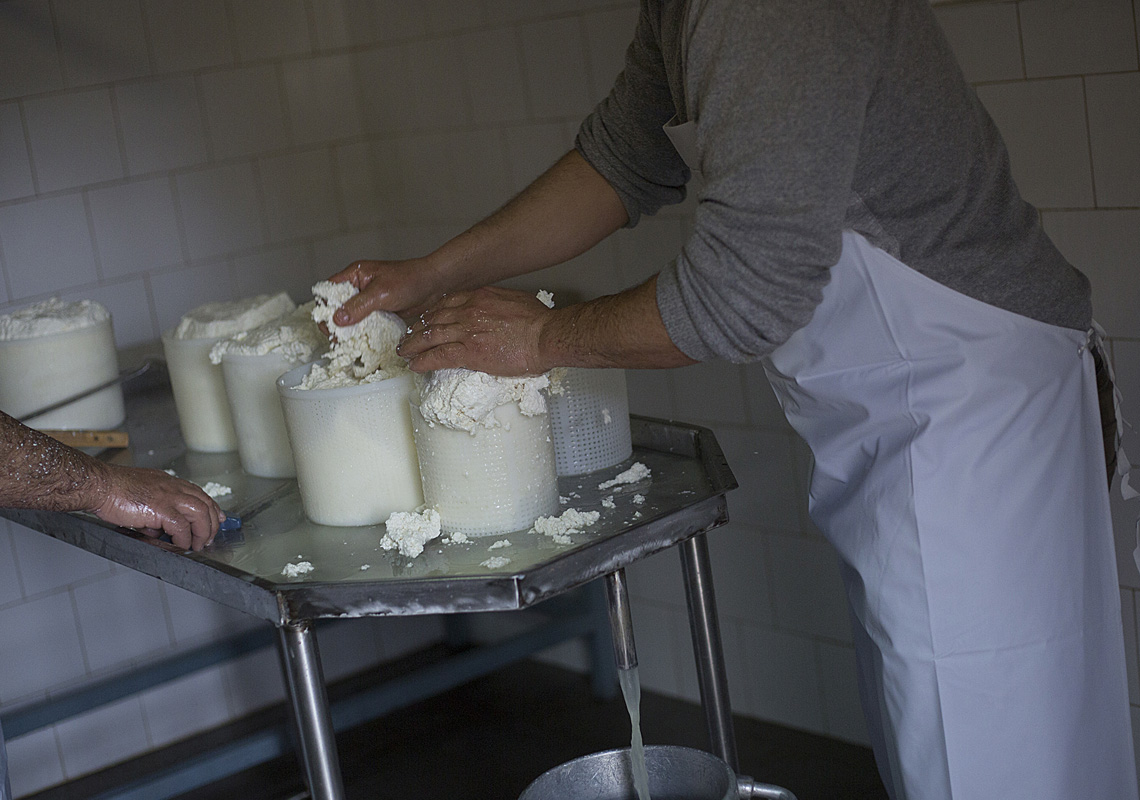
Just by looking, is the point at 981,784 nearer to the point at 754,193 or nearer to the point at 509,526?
the point at 509,526

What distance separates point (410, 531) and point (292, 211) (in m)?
1.65

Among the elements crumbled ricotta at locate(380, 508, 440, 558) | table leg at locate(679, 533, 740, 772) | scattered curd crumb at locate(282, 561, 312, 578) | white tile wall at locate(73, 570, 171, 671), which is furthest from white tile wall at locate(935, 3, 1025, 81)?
white tile wall at locate(73, 570, 171, 671)

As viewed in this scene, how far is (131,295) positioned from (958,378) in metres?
1.91

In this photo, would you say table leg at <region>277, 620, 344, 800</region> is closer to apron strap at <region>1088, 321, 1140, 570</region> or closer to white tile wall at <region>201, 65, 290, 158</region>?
apron strap at <region>1088, 321, 1140, 570</region>

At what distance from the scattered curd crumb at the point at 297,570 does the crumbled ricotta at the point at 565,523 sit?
26cm

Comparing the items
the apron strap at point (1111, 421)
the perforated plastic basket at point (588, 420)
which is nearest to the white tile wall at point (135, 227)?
the perforated plastic basket at point (588, 420)

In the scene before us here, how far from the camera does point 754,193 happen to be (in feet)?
3.80

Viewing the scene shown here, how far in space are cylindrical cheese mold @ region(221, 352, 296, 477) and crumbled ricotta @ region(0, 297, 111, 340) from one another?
412 millimetres

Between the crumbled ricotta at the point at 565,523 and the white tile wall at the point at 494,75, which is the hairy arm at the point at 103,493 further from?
the white tile wall at the point at 494,75

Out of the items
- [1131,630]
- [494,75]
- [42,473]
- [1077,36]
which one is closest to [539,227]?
[42,473]

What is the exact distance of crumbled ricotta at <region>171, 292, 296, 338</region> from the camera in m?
1.92

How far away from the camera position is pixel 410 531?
1.42 m

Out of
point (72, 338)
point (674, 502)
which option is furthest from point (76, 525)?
point (674, 502)

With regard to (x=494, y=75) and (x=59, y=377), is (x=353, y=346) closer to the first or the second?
(x=59, y=377)
